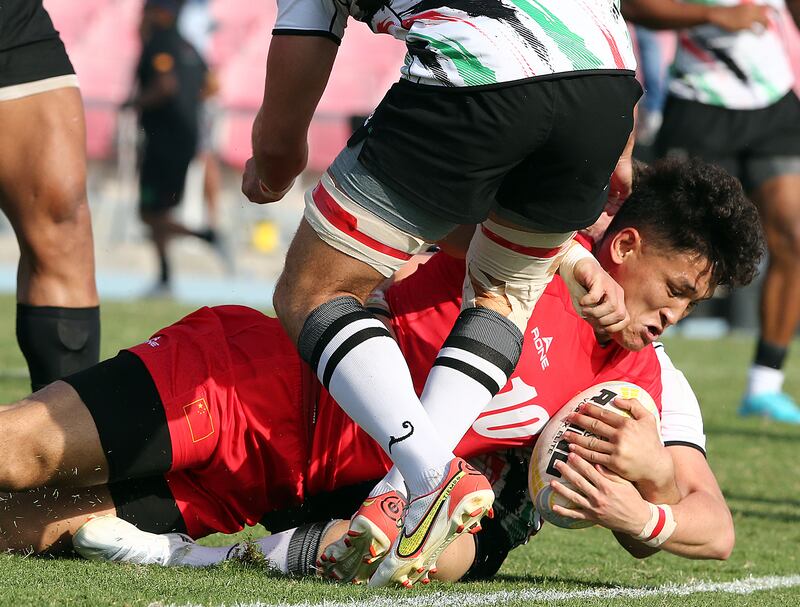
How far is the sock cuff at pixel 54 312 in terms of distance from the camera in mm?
3984

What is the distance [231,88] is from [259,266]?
20.6 feet

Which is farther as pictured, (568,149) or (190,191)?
(190,191)

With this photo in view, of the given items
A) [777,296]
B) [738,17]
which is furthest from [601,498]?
[738,17]

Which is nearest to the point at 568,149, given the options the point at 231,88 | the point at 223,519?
the point at 223,519

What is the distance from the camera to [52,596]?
260 centimetres

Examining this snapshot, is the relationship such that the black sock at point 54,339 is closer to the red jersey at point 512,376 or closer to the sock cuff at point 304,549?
the red jersey at point 512,376

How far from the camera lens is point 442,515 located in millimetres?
2619

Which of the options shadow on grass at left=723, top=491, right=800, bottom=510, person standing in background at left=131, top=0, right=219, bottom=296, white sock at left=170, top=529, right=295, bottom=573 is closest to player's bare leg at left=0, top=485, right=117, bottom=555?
white sock at left=170, top=529, right=295, bottom=573

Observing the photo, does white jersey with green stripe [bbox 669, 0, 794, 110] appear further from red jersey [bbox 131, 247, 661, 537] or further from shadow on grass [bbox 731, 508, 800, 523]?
red jersey [bbox 131, 247, 661, 537]

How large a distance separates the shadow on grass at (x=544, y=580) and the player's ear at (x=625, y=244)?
0.80 meters

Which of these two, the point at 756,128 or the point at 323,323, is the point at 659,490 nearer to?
the point at 323,323

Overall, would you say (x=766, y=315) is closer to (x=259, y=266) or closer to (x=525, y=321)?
(x=525, y=321)

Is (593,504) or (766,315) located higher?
(593,504)

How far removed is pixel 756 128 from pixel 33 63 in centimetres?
423
